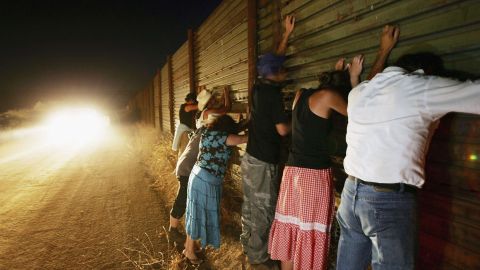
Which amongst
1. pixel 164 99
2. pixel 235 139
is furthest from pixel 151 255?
pixel 164 99

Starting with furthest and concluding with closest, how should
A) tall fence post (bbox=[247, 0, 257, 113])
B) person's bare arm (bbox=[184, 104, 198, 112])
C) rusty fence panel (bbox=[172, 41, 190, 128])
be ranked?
1. rusty fence panel (bbox=[172, 41, 190, 128])
2. person's bare arm (bbox=[184, 104, 198, 112])
3. tall fence post (bbox=[247, 0, 257, 113])

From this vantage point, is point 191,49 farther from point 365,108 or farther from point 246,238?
point 365,108

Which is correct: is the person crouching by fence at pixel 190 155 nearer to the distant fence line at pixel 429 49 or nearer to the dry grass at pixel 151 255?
the dry grass at pixel 151 255

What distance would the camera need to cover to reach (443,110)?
1.63 m

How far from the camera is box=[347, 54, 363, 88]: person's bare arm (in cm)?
264

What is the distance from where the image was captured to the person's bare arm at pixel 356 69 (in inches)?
104

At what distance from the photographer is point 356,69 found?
265cm

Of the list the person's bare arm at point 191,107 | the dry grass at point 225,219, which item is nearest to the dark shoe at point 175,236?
the dry grass at point 225,219

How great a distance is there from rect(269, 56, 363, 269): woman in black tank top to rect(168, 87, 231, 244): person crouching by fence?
1.50m

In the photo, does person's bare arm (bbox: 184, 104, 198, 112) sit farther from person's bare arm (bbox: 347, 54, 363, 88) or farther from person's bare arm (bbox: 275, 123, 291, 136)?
person's bare arm (bbox: 347, 54, 363, 88)

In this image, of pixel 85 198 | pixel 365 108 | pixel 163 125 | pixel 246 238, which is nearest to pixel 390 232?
pixel 365 108

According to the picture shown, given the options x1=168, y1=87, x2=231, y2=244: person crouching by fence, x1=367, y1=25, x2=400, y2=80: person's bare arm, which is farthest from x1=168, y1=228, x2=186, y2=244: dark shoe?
x1=367, y1=25, x2=400, y2=80: person's bare arm

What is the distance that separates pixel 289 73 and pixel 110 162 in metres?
9.04

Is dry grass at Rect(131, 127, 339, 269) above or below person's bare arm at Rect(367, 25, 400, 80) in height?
below
